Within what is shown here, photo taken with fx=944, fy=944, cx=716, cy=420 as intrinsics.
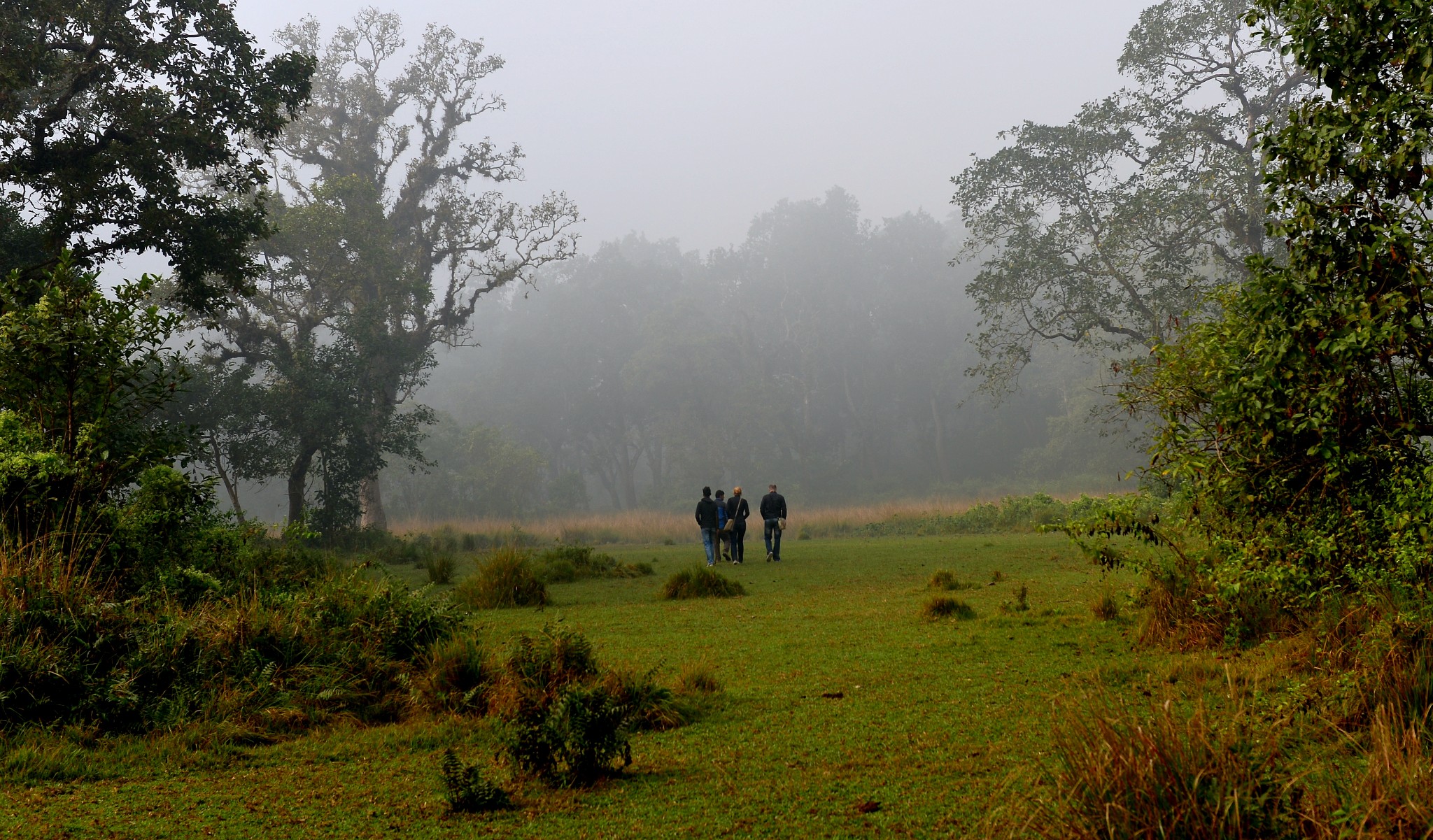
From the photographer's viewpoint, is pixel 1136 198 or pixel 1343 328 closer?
pixel 1343 328

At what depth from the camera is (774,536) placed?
58.8ft

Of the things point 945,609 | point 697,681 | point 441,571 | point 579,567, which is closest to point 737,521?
point 579,567

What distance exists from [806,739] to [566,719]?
53.1 inches

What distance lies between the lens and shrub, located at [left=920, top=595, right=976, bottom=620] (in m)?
9.23

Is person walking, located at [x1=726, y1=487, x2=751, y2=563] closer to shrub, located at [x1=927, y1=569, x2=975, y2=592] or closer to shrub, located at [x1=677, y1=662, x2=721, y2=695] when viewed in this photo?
shrub, located at [x1=927, y1=569, x2=975, y2=592]

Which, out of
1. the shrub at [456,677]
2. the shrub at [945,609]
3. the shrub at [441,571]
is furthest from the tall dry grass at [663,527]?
the shrub at [456,677]

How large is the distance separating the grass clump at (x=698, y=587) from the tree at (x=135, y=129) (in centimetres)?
971

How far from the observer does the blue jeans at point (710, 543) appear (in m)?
16.9

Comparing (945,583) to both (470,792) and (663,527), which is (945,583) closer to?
(470,792)

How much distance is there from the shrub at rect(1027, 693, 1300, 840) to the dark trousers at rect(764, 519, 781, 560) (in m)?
14.3

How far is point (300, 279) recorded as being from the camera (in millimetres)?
33188

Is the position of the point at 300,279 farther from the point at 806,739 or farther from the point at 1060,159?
the point at 806,739

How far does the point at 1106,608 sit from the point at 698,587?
5.25m

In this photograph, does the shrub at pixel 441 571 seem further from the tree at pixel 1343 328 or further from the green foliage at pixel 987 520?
the green foliage at pixel 987 520
